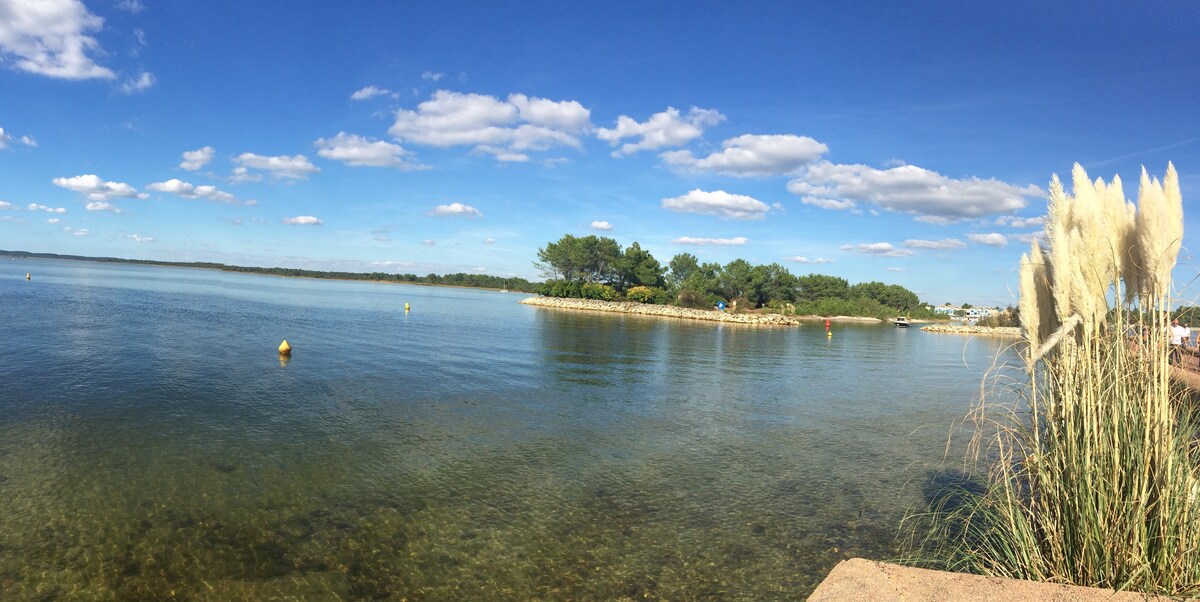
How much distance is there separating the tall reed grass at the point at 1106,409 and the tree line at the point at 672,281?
8033cm

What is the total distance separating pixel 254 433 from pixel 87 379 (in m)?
7.41

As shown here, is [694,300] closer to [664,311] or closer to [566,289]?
[664,311]

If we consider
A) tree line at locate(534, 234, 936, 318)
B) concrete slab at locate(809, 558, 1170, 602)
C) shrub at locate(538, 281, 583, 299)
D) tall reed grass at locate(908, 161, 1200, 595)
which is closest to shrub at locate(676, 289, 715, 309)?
tree line at locate(534, 234, 936, 318)

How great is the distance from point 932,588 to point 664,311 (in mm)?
70388

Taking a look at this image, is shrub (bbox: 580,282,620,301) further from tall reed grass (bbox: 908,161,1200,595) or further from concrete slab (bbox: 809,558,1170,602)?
tall reed grass (bbox: 908,161,1200,595)

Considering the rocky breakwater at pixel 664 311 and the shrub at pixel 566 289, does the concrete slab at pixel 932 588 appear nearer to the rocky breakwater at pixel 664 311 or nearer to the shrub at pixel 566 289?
the rocky breakwater at pixel 664 311

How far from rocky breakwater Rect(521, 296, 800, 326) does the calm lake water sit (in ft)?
157

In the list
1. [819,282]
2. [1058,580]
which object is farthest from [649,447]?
[819,282]

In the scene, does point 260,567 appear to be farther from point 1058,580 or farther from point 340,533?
point 1058,580

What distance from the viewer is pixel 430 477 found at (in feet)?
30.6

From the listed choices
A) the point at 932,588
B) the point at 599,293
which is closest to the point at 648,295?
the point at 599,293

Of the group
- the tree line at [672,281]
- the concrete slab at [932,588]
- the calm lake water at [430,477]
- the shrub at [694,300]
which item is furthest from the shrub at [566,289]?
the concrete slab at [932,588]

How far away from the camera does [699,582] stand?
644cm

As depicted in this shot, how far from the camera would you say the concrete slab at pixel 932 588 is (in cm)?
385
